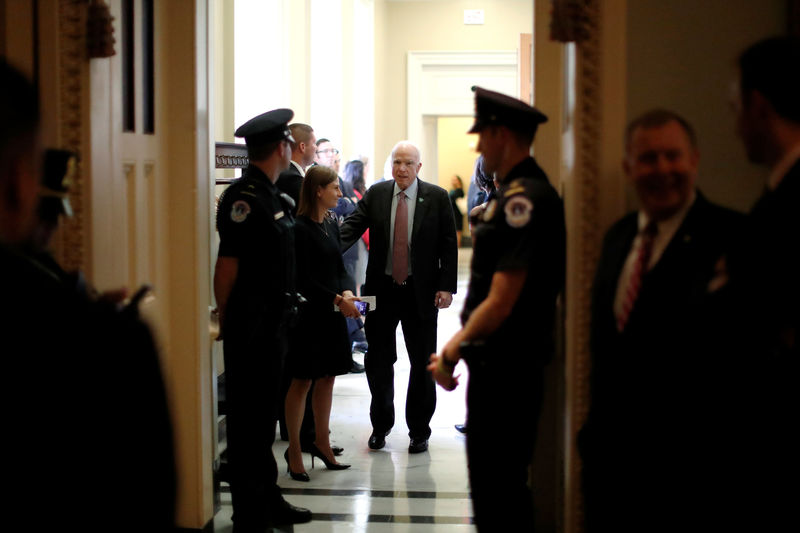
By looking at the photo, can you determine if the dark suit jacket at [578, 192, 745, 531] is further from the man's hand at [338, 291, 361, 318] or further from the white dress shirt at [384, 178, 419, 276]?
the white dress shirt at [384, 178, 419, 276]

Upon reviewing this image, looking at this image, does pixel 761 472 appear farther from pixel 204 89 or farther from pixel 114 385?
pixel 204 89

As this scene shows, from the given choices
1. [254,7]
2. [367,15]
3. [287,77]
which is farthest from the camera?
[367,15]

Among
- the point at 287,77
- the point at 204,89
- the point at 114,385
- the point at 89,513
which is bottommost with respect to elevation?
the point at 89,513

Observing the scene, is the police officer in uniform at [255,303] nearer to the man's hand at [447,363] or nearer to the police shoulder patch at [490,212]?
the man's hand at [447,363]

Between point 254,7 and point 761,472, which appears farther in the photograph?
point 254,7

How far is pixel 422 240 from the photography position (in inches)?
198

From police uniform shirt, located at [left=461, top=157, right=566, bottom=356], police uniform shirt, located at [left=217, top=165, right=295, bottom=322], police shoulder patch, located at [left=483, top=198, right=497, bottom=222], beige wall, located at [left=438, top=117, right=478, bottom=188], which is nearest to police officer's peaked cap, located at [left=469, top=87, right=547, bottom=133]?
police uniform shirt, located at [left=461, top=157, right=566, bottom=356]

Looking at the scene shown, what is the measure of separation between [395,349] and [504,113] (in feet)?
8.05

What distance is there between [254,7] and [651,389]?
20.8ft

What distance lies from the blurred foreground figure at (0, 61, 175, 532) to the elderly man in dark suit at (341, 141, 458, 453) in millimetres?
3768

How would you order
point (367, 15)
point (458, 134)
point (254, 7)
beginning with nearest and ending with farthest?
point (254, 7)
point (367, 15)
point (458, 134)

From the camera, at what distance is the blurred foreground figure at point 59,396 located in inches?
47.3

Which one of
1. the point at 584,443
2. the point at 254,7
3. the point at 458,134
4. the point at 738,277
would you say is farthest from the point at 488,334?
the point at 458,134

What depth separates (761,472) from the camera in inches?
74.3
